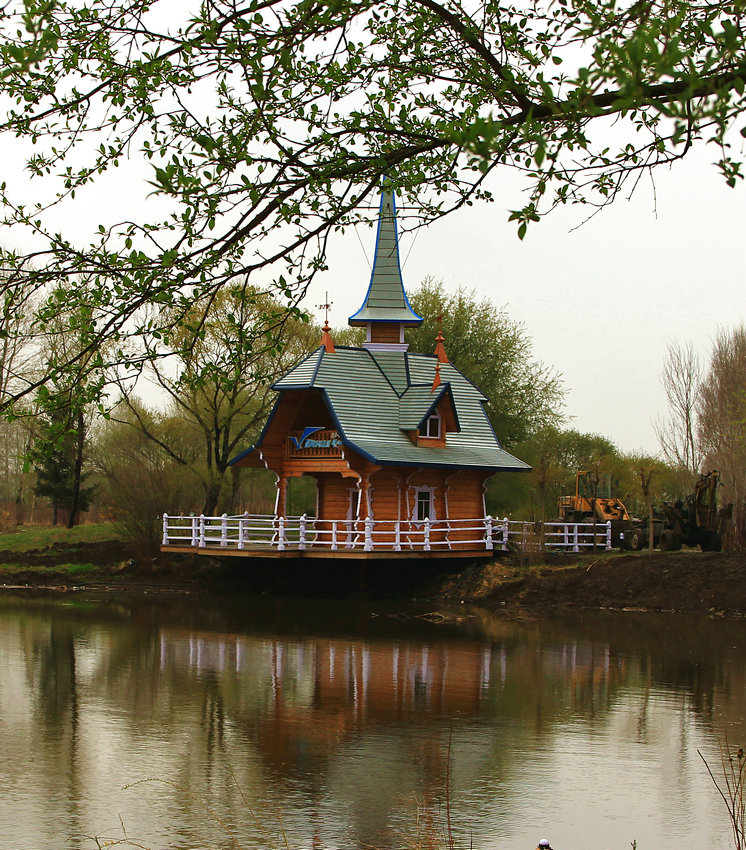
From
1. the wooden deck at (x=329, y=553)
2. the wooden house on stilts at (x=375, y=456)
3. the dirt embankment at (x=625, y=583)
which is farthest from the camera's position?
the wooden house on stilts at (x=375, y=456)

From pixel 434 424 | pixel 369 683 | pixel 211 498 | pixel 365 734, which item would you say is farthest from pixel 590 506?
pixel 365 734

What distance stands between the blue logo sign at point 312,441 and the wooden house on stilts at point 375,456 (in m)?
0.03

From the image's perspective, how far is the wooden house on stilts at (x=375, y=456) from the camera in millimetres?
29703

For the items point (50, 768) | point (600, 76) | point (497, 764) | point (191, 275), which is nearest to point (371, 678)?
point (497, 764)

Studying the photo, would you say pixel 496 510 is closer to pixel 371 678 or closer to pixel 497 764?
pixel 371 678

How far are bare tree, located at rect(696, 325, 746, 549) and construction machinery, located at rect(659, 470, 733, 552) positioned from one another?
9.32 meters

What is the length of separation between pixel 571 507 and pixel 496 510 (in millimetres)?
5717

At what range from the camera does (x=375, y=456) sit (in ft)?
94.2

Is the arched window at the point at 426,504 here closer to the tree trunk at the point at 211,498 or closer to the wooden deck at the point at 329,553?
the wooden deck at the point at 329,553

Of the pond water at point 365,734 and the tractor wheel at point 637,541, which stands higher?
the tractor wheel at point 637,541

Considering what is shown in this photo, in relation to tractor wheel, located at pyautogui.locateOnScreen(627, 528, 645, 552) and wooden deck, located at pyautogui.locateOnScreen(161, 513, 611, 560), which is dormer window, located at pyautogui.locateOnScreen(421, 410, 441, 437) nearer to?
wooden deck, located at pyautogui.locateOnScreen(161, 513, 611, 560)

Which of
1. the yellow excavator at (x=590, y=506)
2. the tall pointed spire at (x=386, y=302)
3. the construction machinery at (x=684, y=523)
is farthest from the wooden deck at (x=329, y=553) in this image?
the tall pointed spire at (x=386, y=302)

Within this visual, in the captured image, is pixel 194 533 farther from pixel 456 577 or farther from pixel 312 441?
pixel 456 577

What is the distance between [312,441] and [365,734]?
17705mm
